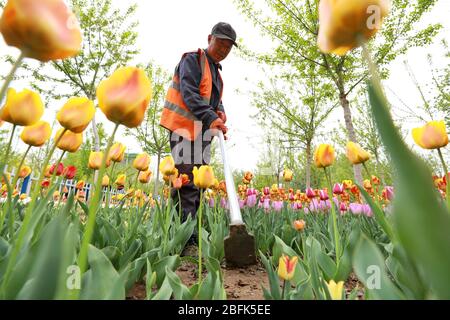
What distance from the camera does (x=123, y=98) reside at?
Answer: 0.44m

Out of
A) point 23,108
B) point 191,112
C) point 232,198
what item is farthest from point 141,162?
point 23,108

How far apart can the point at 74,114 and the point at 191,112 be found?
151 cm

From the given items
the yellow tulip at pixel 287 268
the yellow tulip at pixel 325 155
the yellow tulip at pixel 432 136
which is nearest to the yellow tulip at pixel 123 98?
the yellow tulip at pixel 287 268

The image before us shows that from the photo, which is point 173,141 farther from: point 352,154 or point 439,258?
point 439,258

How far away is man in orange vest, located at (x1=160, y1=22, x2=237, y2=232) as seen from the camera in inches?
84.7

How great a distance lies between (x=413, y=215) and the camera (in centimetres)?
22

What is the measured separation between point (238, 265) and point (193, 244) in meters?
0.63

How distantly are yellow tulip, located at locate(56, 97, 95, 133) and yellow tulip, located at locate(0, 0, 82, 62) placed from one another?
242 mm

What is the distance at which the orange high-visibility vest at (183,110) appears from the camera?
7.13 ft

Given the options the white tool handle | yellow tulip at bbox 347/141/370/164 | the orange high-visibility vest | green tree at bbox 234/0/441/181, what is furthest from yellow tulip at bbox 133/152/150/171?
green tree at bbox 234/0/441/181

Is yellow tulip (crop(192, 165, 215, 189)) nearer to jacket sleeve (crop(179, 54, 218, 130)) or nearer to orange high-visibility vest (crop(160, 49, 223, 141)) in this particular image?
jacket sleeve (crop(179, 54, 218, 130))

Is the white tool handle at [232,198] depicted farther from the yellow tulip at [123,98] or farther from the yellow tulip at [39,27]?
the yellow tulip at [39,27]
